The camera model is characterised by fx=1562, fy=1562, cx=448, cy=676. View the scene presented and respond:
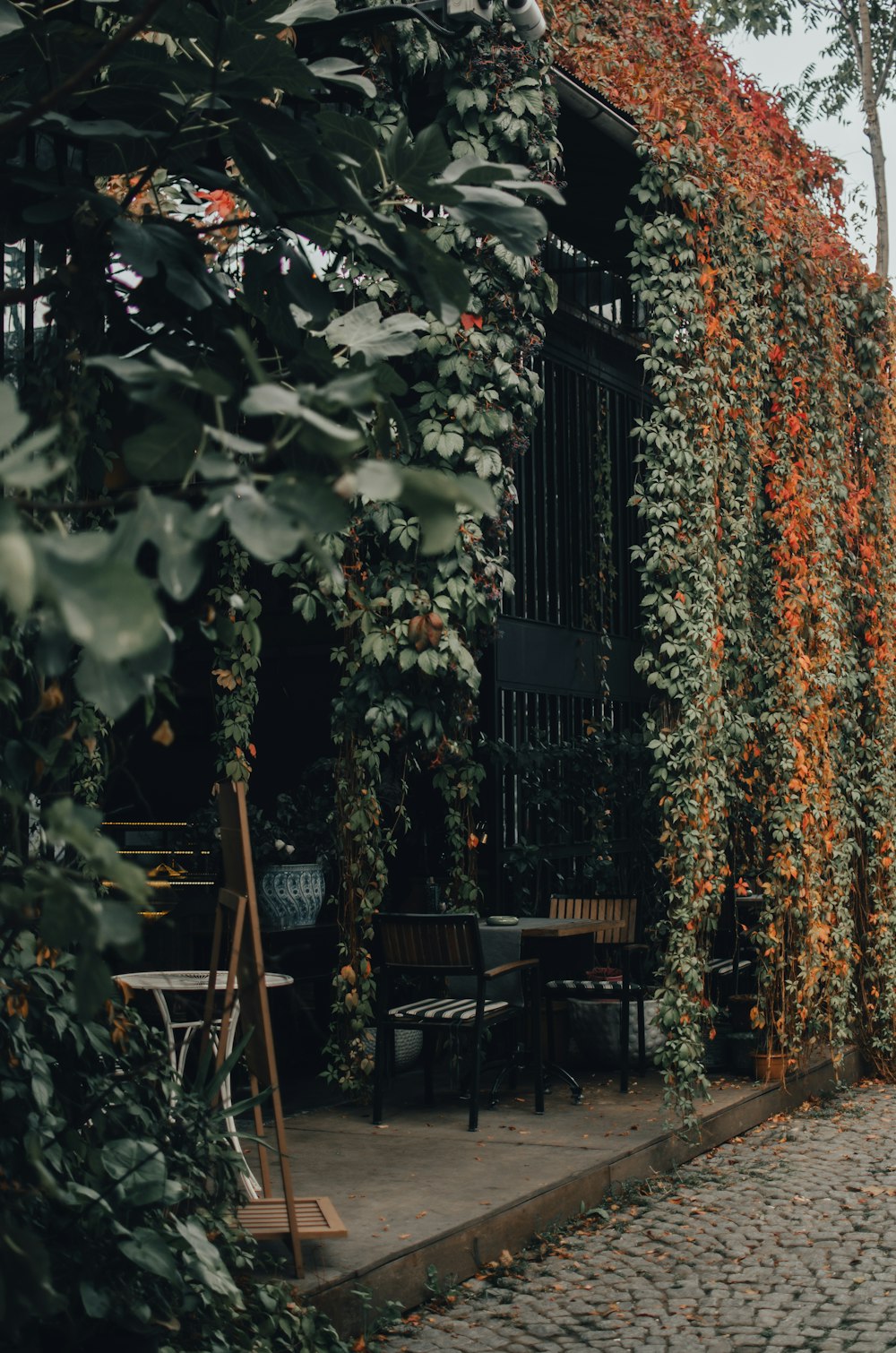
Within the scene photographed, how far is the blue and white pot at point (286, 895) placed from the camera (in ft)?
25.1

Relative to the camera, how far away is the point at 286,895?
7.69m

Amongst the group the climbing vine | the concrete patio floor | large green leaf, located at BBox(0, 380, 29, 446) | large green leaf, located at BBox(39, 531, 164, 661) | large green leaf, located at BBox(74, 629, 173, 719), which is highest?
the climbing vine

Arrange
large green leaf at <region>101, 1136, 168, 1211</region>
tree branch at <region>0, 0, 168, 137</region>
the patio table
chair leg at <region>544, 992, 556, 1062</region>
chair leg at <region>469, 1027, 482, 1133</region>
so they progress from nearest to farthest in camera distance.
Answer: tree branch at <region>0, 0, 168, 137</region>, large green leaf at <region>101, 1136, 168, 1211</region>, chair leg at <region>469, 1027, 482, 1133</region>, the patio table, chair leg at <region>544, 992, 556, 1062</region>

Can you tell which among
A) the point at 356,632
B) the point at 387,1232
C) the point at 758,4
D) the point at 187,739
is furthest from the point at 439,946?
the point at 758,4

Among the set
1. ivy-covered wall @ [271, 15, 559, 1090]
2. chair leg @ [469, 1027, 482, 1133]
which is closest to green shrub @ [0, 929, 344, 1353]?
chair leg @ [469, 1027, 482, 1133]

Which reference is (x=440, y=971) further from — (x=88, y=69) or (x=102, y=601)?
(x=102, y=601)

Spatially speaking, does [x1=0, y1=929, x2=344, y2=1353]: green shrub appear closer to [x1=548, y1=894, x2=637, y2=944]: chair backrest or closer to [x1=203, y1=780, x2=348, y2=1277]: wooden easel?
[x1=203, y1=780, x2=348, y2=1277]: wooden easel

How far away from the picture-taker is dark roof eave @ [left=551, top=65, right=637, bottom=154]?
7129 millimetres

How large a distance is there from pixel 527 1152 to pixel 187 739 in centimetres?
461

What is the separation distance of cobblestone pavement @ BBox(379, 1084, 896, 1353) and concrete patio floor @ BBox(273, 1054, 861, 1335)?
0.12 m

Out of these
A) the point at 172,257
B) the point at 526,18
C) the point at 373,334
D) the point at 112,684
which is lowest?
the point at 112,684

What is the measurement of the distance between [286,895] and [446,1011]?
1304 mm

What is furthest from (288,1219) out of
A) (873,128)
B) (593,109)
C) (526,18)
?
(873,128)

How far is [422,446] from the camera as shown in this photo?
21.9 feet
